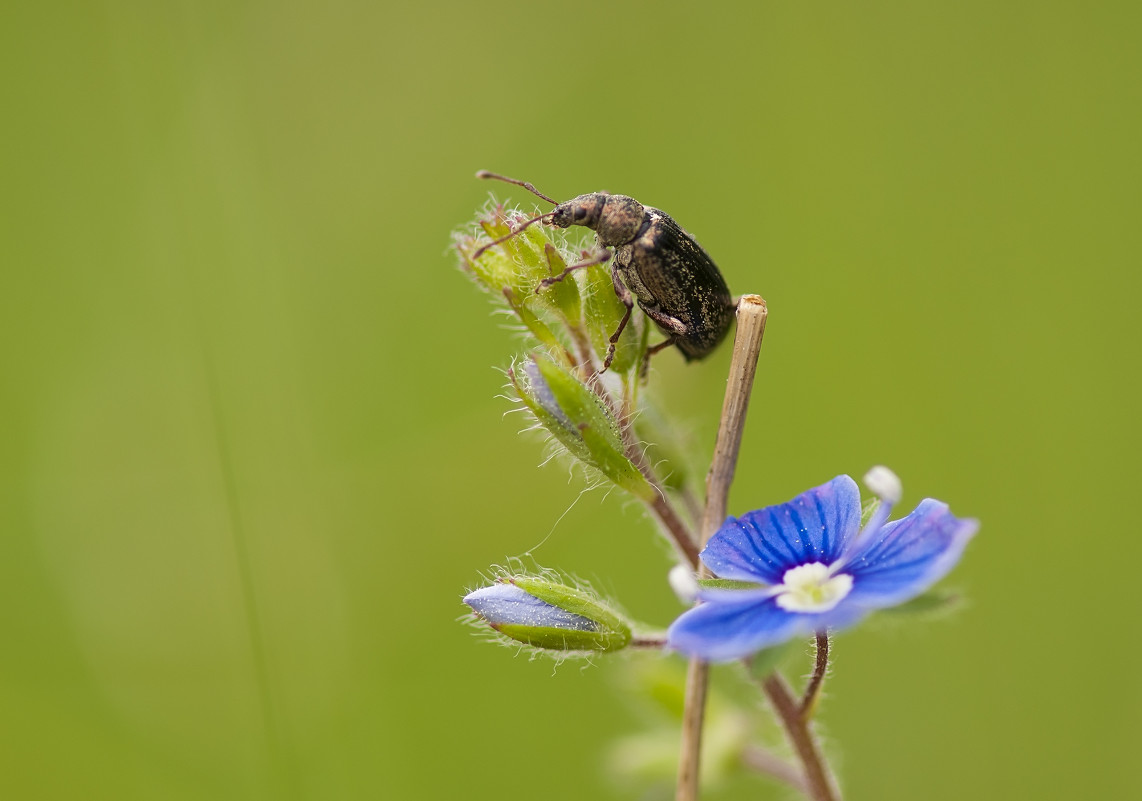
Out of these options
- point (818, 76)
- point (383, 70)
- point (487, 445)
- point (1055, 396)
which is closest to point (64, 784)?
point (487, 445)

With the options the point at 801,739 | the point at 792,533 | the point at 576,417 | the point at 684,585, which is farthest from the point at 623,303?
the point at 801,739

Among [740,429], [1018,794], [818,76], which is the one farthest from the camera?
[818,76]

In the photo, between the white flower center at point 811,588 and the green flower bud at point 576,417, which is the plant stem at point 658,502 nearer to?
the green flower bud at point 576,417

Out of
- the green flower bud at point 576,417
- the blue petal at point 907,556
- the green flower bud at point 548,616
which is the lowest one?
the green flower bud at point 548,616

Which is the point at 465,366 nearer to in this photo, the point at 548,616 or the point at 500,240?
the point at 500,240

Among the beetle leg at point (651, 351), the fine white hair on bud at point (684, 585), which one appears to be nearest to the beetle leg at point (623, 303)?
the beetle leg at point (651, 351)

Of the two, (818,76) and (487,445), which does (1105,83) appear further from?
(487,445)
